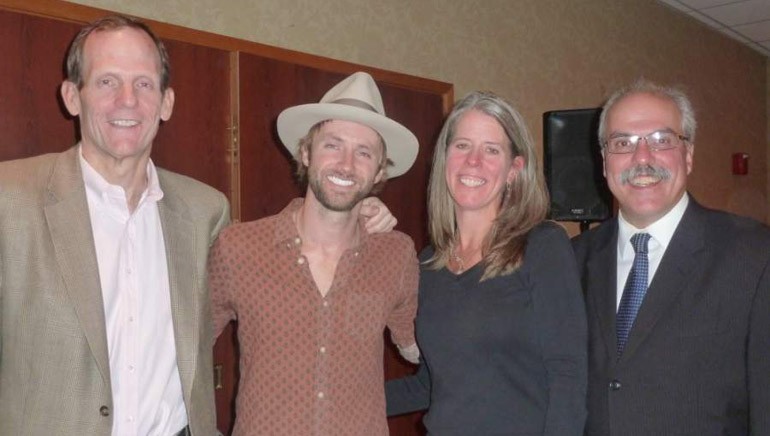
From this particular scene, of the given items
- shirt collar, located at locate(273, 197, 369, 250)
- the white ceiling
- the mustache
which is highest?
the white ceiling

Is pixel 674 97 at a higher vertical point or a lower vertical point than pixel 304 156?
higher

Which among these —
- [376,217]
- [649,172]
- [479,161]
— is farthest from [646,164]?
[376,217]

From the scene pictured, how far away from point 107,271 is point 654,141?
1556 mm

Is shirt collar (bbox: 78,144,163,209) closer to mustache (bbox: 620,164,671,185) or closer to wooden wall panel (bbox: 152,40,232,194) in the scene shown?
wooden wall panel (bbox: 152,40,232,194)

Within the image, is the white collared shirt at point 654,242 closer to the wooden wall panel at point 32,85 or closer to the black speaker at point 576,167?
the black speaker at point 576,167

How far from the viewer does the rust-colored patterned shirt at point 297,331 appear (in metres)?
1.91

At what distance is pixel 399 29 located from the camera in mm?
3539

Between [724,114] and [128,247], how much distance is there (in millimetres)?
6684

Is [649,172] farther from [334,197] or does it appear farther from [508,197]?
[334,197]

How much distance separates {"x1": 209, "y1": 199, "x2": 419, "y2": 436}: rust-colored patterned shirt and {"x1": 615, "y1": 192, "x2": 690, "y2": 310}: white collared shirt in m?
0.68

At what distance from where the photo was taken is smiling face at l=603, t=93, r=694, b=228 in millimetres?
1952

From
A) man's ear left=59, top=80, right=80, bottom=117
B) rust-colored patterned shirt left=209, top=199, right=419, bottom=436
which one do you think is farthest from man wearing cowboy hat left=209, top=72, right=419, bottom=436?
man's ear left=59, top=80, right=80, bottom=117

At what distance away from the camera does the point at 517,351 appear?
188 centimetres

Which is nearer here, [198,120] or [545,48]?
[198,120]
